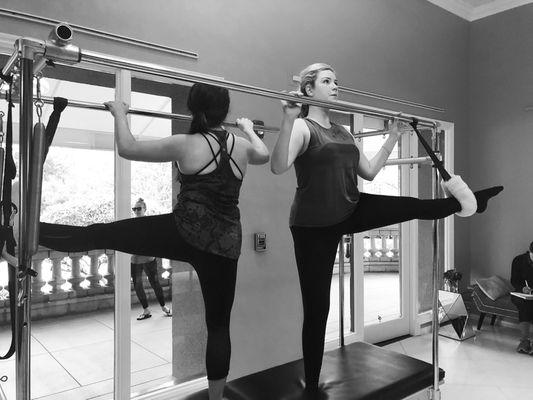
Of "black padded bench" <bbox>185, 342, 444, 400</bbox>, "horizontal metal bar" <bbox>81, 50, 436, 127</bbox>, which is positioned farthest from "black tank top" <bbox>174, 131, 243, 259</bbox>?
"black padded bench" <bbox>185, 342, 444, 400</bbox>

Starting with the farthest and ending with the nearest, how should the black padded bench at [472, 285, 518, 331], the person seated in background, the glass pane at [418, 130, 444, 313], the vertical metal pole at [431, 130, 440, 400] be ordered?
1. the glass pane at [418, 130, 444, 313]
2. the black padded bench at [472, 285, 518, 331]
3. the person seated in background
4. the vertical metal pole at [431, 130, 440, 400]

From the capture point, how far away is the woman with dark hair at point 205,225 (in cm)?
167

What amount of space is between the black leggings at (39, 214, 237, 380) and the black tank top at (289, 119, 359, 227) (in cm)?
54

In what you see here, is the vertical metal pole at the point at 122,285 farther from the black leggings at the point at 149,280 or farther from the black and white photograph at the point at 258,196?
the black leggings at the point at 149,280

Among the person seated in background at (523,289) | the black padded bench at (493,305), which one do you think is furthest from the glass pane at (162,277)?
the black padded bench at (493,305)

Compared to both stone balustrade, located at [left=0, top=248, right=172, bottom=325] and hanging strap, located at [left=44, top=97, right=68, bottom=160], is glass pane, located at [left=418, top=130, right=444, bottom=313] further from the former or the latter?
hanging strap, located at [left=44, top=97, right=68, bottom=160]

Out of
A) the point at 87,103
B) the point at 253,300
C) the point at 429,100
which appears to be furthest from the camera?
the point at 429,100

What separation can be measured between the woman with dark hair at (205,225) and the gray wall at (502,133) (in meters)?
4.69

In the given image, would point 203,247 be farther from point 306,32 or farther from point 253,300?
point 306,32

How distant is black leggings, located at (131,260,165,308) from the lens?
3.41 meters

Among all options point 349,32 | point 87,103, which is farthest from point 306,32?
point 87,103

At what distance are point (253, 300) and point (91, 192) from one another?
151cm

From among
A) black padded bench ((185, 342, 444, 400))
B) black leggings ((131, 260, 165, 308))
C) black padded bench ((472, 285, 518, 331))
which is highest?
black leggings ((131, 260, 165, 308))

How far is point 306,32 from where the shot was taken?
3.76 meters
